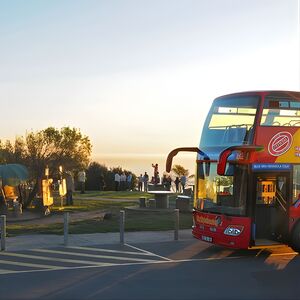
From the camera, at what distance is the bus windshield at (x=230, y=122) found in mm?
13750

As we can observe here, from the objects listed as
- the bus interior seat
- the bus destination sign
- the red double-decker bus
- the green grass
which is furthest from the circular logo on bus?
the green grass

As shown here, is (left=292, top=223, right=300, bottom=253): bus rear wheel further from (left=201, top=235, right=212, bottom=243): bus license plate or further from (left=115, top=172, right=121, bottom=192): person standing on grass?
(left=115, top=172, right=121, bottom=192): person standing on grass

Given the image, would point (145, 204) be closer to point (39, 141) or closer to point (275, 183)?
point (39, 141)

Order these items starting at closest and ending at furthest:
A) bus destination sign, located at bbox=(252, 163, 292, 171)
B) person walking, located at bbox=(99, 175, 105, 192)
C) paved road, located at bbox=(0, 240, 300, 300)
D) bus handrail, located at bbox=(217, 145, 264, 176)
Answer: paved road, located at bbox=(0, 240, 300, 300) → bus handrail, located at bbox=(217, 145, 264, 176) → bus destination sign, located at bbox=(252, 163, 292, 171) → person walking, located at bbox=(99, 175, 105, 192)

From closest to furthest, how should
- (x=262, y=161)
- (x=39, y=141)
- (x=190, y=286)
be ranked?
(x=190, y=286)
(x=262, y=161)
(x=39, y=141)

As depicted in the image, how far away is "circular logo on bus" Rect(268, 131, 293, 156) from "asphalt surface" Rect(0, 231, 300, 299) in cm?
272

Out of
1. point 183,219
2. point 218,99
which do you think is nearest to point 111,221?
point 183,219

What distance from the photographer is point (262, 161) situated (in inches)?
535

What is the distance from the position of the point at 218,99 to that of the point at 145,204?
1264 centimetres

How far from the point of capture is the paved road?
9750 millimetres

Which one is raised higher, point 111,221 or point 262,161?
point 262,161

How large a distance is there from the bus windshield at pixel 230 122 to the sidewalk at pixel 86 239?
12.9 feet

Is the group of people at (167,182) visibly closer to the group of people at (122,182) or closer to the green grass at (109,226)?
the group of people at (122,182)

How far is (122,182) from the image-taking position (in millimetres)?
45094
